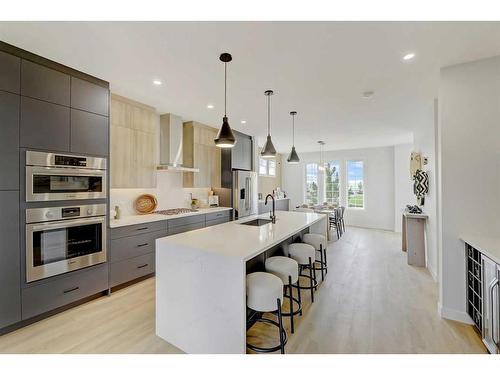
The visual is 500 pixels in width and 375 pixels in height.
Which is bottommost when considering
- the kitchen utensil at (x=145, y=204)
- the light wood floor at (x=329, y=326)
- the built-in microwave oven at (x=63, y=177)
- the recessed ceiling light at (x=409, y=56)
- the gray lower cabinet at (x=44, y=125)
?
the light wood floor at (x=329, y=326)

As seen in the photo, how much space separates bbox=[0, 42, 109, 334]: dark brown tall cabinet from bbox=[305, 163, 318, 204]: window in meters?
7.34

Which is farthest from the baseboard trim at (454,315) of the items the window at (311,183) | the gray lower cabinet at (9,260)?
the window at (311,183)

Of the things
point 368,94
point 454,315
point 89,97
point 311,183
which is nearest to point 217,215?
point 89,97

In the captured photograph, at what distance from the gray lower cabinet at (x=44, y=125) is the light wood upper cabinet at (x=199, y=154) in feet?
7.31

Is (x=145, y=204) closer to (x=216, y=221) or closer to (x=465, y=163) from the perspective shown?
(x=216, y=221)

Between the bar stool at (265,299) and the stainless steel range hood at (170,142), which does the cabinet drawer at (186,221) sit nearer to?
the stainless steel range hood at (170,142)

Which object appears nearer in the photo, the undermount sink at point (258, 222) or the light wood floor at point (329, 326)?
the light wood floor at point (329, 326)

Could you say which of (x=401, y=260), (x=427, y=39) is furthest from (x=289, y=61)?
(x=401, y=260)

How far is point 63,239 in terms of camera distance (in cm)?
245

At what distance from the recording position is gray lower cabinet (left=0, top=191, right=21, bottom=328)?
203cm

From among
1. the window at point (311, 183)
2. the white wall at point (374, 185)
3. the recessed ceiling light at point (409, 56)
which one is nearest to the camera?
the recessed ceiling light at point (409, 56)

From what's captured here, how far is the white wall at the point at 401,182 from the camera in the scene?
6629 millimetres

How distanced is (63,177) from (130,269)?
4.71 feet
